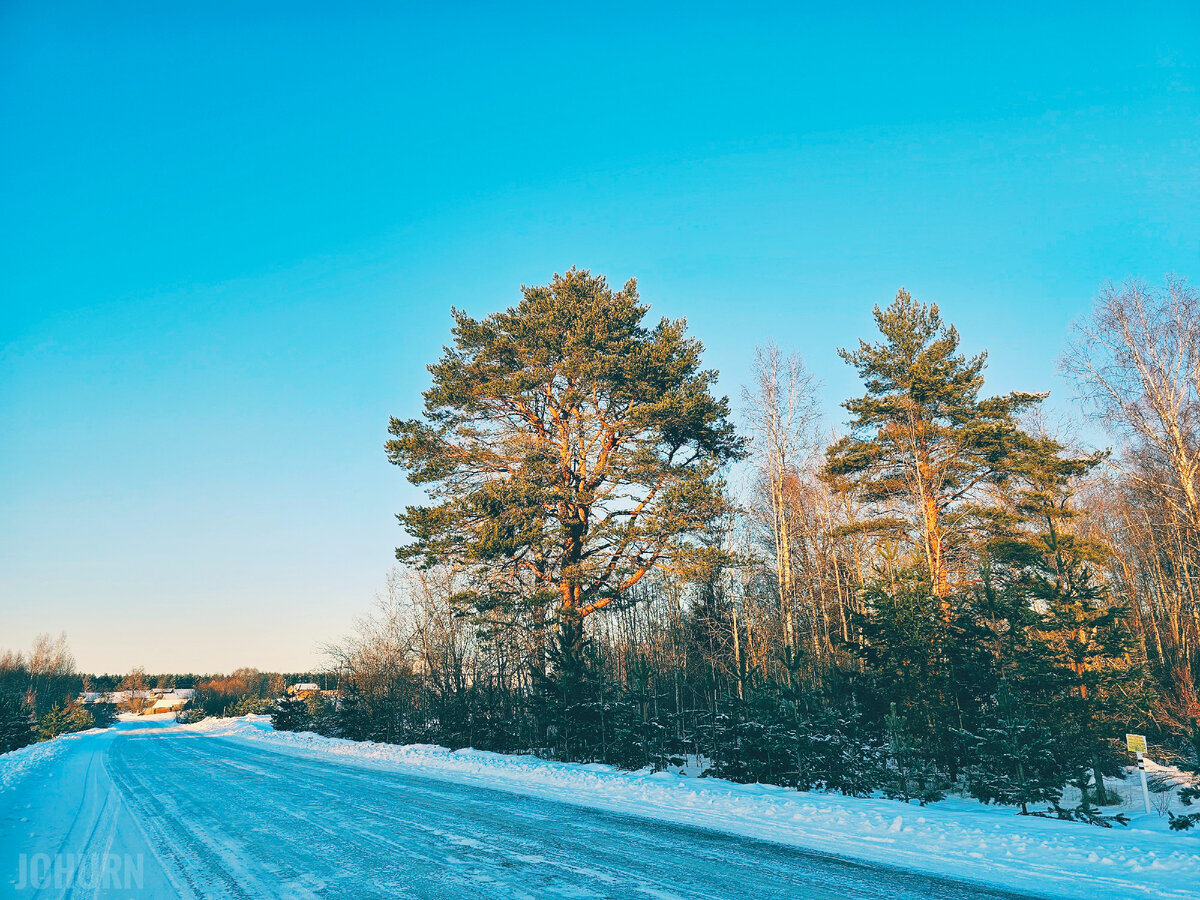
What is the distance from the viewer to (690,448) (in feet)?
68.6

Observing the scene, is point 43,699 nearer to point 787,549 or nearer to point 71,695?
point 71,695

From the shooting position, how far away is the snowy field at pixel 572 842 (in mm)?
5672

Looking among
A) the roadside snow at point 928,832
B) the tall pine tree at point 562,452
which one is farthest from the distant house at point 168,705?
the roadside snow at point 928,832

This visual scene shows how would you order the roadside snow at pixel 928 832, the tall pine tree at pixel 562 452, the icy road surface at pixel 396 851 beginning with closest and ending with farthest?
the icy road surface at pixel 396 851 → the roadside snow at pixel 928 832 → the tall pine tree at pixel 562 452

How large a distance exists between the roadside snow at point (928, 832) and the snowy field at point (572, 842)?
0.04 meters

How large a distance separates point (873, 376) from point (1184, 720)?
13.1 meters

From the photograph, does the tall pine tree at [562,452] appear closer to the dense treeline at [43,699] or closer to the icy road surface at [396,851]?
the icy road surface at [396,851]

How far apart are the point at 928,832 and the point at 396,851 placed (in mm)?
6242

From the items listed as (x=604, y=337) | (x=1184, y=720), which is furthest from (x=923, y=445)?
(x=604, y=337)

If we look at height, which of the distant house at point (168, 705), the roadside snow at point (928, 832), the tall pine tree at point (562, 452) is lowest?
the distant house at point (168, 705)

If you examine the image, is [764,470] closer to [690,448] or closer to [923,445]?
[690,448]

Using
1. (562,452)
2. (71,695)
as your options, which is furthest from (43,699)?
(562,452)

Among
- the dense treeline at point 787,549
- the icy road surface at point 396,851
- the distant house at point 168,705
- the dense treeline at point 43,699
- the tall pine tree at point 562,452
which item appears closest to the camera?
the icy road surface at point 396,851

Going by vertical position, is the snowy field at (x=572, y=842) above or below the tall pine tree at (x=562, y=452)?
below
